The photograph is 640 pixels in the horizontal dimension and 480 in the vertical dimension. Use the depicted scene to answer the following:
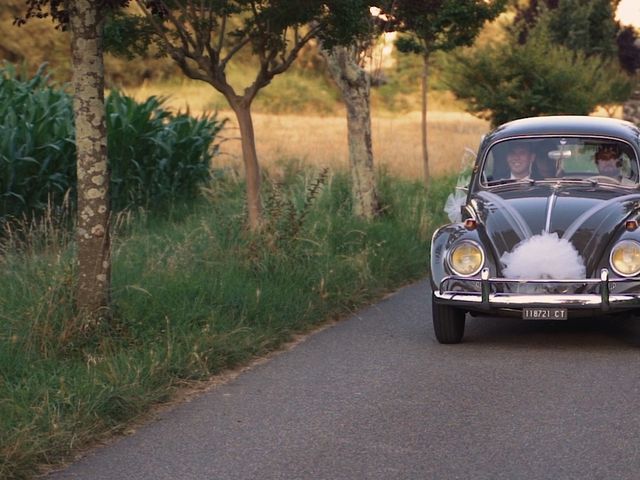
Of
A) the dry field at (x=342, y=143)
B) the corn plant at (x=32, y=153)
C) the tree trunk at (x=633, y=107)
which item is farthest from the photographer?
the tree trunk at (x=633, y=107)

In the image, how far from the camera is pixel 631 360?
28.8 feet

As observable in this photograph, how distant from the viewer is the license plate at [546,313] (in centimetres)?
884

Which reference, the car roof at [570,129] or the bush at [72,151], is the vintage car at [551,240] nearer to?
the car roof at [570,129]

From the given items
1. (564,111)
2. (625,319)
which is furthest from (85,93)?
(564,111)

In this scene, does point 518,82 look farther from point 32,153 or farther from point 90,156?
point 90,156

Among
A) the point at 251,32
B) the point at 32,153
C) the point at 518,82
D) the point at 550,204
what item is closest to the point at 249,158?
the point at 251,32

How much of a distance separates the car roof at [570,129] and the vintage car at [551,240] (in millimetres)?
19

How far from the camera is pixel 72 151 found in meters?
16.0

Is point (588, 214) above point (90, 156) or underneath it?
underneath

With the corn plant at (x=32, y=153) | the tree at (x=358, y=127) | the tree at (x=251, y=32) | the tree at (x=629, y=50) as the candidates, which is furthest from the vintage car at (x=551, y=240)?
the tree at (x=629, y=50)

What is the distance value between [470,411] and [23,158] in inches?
346

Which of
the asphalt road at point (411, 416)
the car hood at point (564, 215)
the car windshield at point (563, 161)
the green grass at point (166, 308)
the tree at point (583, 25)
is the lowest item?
the asphalt road at point (411, 416)

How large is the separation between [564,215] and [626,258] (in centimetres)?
65

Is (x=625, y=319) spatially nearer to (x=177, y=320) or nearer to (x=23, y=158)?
(x=177, y=320)
